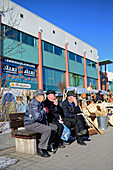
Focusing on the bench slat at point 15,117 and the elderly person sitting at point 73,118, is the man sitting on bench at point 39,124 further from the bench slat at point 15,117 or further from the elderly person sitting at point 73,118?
the elderly person sitting at point 73,118

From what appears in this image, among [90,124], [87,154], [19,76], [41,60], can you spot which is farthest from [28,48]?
[87,154]

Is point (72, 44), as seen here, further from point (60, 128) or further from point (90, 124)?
point (60, 128)

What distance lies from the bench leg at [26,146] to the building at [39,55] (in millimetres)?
10087

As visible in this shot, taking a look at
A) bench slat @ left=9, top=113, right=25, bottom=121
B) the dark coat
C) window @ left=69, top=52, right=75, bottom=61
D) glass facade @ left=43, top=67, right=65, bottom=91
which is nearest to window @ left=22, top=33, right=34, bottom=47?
glass facade @ left=43, top=67, right=65, bottom=91

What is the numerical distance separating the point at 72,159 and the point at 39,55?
1602 centimetres

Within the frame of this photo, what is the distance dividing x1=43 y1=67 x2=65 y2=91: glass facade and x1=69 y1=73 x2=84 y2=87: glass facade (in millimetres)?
2045

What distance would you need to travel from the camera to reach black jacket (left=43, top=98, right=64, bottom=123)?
512cm

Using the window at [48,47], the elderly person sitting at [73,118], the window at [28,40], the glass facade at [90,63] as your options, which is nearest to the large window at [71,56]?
the window at [48,47]

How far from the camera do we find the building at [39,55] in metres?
15.8

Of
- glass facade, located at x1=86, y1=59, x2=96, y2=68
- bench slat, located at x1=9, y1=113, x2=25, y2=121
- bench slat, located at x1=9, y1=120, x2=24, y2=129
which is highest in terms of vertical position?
glass facade, located at x1=86, y1=59, x2=96, y2=68

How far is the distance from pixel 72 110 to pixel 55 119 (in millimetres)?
859

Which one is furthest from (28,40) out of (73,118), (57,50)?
(73,118)

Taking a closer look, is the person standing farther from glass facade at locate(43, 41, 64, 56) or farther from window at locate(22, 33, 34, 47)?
glass facade at locate(43, 41, 64, 56)

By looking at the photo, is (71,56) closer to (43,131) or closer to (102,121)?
(102,121)
